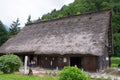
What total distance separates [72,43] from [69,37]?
181 centimetres

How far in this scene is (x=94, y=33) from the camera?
2566cm

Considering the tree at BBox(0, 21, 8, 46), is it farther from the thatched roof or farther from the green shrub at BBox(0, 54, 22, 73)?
the green shrub at BBox(0, 54, 22, 73)

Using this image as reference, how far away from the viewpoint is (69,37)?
90.2 feet

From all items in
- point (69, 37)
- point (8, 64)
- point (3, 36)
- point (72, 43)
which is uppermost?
point (3, 36)

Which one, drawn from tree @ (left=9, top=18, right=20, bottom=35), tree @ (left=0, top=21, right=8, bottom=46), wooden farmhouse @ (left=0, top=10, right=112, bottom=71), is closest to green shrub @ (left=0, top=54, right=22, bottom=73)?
wooden farmhouse @ (left=0, top=10, right=112, bottom=71)

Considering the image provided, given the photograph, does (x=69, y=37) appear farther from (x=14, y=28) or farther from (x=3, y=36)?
(x=14, y=28)

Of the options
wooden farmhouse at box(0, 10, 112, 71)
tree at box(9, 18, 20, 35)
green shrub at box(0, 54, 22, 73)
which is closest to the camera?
green shrub at box(0, 54, 22, 73)

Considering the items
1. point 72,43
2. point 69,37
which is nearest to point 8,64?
point 72,43

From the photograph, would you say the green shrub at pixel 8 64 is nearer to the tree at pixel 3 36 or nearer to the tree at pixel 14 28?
the tree at pixel 3 36

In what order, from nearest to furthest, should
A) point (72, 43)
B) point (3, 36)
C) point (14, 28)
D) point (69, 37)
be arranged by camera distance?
point (72, 43), point (69, 37), point (3, 36), point (14, 28)

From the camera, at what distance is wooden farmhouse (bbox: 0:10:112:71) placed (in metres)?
24.3

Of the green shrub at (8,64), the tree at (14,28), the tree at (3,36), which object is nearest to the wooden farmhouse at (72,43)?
the green shrub at (8,64)

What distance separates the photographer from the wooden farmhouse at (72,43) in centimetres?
2433

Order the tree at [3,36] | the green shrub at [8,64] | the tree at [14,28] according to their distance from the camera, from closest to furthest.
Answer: the green shrub at [8,64] → the tree at [3,36] → the tree at [14,28]
